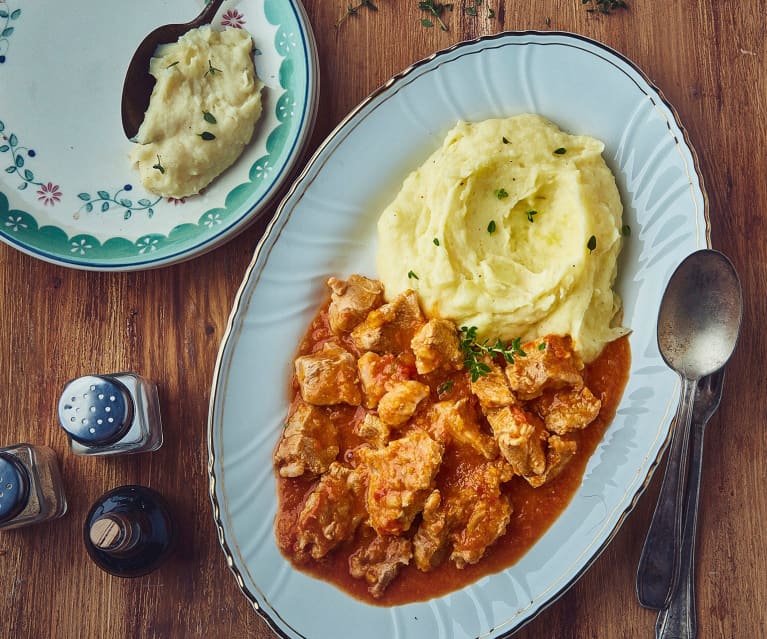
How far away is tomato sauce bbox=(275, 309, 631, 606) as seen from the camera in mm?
4512

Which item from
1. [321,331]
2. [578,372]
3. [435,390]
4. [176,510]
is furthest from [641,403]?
[176,510]

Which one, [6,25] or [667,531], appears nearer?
[667,531]

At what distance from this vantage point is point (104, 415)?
15.3ft

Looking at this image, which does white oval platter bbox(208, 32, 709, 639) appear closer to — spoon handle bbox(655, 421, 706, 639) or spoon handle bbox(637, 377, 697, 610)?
spoon handle bbox(637, 377, 697, 610)

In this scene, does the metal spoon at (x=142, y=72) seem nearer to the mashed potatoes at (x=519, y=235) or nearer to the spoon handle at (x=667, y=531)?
the mashed potatoes at (x=519, y=235)

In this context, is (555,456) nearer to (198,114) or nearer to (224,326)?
Result: (224,326)

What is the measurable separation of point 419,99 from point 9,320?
3425mm

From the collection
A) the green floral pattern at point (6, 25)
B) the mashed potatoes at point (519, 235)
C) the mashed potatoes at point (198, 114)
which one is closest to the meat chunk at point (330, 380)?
the mashed potatoes at point (519, 235)

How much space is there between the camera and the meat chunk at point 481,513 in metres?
4.36

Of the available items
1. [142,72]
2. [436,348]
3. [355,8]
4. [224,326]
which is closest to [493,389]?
[436,348]

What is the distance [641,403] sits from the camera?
444cm

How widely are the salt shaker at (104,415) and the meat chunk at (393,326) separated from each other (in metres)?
1.60

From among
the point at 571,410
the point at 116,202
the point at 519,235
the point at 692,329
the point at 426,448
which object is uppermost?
the point at 116,202

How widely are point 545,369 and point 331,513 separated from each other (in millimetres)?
1593
